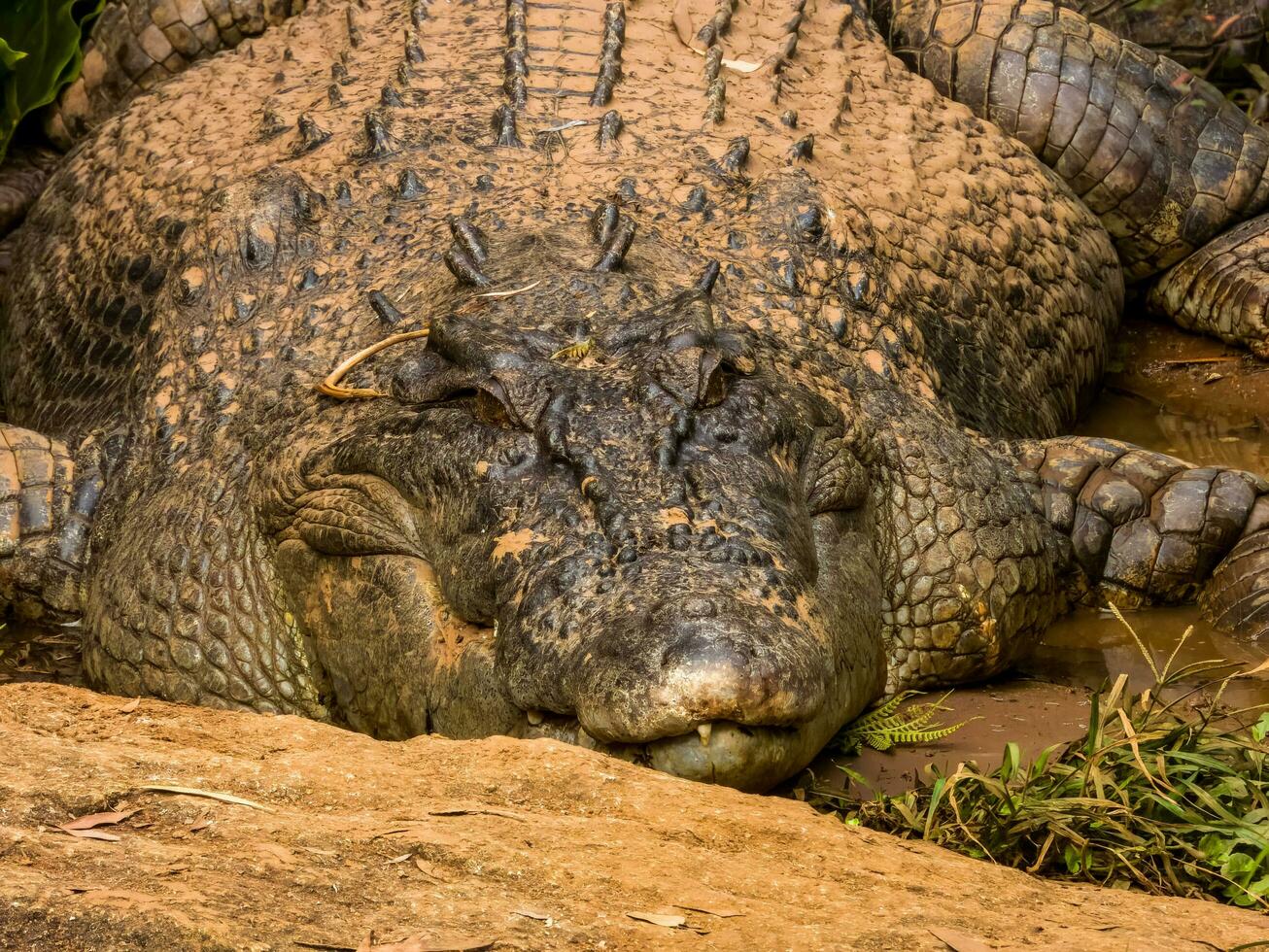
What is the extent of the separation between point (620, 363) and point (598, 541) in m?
0.54

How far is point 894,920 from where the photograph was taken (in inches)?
95.0

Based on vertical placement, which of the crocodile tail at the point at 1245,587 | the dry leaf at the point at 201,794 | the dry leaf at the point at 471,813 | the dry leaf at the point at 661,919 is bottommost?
the crocodile tail at the point at 1245,587

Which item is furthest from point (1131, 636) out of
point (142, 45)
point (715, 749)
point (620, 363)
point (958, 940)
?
point (142, 45)

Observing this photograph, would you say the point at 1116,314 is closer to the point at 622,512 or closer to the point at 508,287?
the point at 508,287

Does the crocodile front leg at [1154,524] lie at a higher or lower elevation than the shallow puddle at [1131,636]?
higher

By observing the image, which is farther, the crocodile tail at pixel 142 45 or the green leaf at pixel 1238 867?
the crocodile tail at pixel 142 45

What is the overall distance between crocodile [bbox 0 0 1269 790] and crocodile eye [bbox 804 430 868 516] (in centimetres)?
2

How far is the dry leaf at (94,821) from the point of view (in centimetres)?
242

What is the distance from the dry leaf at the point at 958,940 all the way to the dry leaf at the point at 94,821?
Result: 1274mm

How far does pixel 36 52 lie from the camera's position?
21.7ft

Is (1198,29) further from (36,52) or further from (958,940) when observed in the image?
(958,940)

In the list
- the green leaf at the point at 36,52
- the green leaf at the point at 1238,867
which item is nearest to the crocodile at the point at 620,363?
the green leaf at the point at 36,52

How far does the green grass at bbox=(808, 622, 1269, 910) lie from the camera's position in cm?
297

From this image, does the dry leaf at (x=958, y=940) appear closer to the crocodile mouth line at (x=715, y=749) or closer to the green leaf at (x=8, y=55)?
the crocodile mouth line at (x=715, y=749)
